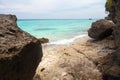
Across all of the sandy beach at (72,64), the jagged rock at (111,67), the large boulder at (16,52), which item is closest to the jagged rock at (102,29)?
the sandy beach at (72,64)

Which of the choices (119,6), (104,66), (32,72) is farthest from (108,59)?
(32,72)

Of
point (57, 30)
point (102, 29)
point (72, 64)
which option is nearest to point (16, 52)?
point (72, 64)

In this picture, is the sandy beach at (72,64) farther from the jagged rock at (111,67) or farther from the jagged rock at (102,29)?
the jagged rock at (102,29)

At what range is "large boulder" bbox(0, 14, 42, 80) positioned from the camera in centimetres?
407

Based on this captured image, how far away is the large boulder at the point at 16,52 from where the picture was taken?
4066 millimetres

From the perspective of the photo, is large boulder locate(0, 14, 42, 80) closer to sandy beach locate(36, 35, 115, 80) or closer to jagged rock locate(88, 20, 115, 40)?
sandy beach locate(36, 35, 115, 80)

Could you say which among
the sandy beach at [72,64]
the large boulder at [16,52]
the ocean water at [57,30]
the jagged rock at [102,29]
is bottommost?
the ocean water at [57,30]

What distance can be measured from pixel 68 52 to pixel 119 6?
9.61 feet

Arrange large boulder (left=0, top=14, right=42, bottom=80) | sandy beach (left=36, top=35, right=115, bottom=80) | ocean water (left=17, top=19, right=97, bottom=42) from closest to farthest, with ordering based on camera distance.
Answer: large boulder (left=0, top=14, right=42, bottom=80), sandy beach (left=36, top=35, right=115, bottom=80), ocean water (left=17, top=19, right=97, bottom=42)

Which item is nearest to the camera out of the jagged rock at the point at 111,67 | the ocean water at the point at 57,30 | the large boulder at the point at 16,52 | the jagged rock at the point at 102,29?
the large boulder at the point at 16,52

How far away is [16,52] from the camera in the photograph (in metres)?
4.22

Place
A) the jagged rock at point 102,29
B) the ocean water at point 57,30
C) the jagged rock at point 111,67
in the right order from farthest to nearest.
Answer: the ocean water at point 57,30
the jagged rock at point 102,29
the jagged rock at point 111,67

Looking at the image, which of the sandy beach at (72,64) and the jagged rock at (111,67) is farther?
the sandy beach at (72,64)

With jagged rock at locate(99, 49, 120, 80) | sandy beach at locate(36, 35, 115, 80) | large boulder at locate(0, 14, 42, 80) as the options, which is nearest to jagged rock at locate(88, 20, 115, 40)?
sandy beach at locate(36, 35, 115, 80)
